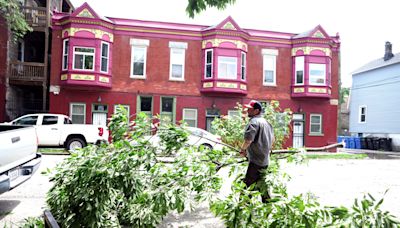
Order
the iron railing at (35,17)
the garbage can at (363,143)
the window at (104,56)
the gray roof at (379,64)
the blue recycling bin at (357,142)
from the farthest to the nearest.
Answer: the blue recycling bin at (357,142), the gray roof at (379,64), the garbage can at (363,143), the iron railing at (35,17), the window at (104,56)

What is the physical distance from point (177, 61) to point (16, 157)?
49.6ft

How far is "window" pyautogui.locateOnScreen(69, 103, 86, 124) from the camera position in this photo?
716 inches

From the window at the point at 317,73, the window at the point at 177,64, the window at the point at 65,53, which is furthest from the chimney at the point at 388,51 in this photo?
the window at the point at 65,53

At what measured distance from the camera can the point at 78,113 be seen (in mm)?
18281

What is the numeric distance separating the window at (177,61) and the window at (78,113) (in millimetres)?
5681

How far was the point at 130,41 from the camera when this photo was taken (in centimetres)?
1897

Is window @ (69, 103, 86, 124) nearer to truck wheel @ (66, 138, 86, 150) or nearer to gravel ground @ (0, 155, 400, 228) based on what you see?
truck wheel @ (66, 138, 86, 150)

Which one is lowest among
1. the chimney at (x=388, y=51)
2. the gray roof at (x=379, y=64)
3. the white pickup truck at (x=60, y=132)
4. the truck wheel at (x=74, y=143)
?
the truck wheel at (x=74, y=143)

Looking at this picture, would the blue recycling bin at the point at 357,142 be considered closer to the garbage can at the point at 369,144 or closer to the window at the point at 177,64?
the garbage can at the point at 369,144

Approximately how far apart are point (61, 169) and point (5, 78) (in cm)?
1662

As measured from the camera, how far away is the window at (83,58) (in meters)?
17.8

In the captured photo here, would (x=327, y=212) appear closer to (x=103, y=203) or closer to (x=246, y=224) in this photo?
(x=246, y=224)

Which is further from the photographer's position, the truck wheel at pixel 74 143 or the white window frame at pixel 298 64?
the white window frame at pixel 298 64

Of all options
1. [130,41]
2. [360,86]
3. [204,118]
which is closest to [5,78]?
[130,41]
